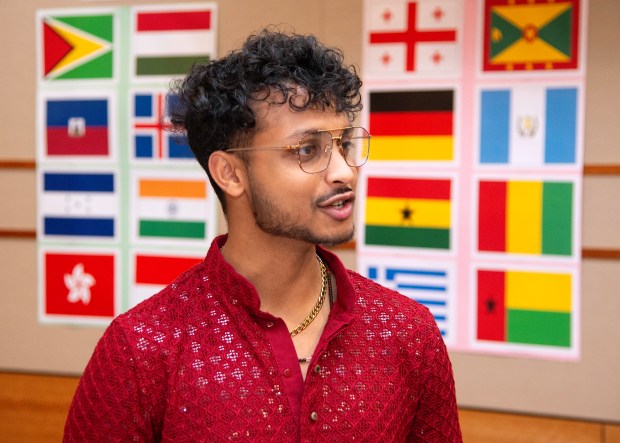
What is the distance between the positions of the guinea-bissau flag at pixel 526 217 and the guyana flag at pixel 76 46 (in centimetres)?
162

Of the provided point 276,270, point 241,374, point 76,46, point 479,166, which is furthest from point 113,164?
point 241,374

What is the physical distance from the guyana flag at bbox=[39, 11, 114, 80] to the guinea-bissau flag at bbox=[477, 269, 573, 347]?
5.74 ft

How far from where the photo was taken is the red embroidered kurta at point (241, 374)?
3.64ft

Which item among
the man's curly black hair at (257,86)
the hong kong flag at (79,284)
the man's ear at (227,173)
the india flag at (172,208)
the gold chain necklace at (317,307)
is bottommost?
the hong kong flag at (79,284)

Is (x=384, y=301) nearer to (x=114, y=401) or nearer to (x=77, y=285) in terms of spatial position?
(x=114, y=401)

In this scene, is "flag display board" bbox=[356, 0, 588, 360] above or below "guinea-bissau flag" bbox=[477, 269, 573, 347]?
above

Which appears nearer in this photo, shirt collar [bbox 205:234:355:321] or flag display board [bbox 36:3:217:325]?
shirt collar [bbox 205:234:355:321]

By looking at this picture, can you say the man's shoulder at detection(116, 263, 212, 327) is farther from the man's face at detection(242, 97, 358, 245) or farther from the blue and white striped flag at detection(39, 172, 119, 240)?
the blue and white striped flag at detection(39, 172, 119, 240)

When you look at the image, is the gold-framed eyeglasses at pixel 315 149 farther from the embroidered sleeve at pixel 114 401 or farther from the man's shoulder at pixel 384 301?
the embroidered sleeve at pixel 114 401

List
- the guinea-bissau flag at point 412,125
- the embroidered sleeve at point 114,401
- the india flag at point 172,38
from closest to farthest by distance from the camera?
the embroidered sleeve at point 114,401 < the guinea-bissau flag at point 412,125 < the india flag at point 172,38

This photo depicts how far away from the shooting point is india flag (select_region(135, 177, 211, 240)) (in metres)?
2.74

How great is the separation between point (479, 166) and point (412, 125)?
0.95ft

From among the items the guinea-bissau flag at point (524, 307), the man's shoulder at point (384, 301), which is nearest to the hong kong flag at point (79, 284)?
the guinea-bissau flag at point (524, 307)

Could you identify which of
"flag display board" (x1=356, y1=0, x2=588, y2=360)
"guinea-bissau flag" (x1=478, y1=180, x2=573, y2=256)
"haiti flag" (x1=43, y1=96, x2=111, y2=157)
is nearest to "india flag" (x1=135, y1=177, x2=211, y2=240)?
"haiti flag" (x1=43, y1=96, x2=111, y2=157)
